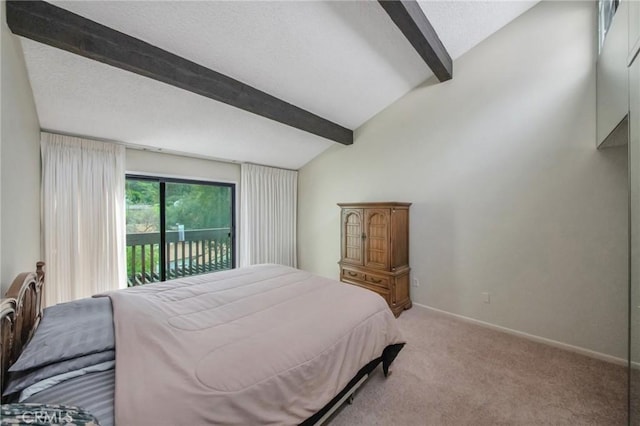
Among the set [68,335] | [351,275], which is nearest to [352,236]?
[351,275]

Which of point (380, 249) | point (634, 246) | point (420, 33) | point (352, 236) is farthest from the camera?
point (352, 236)

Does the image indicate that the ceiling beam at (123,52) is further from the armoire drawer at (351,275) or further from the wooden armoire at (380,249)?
the armoire drawer at (351,275)

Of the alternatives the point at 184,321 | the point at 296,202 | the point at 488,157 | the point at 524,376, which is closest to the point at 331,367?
the point at 184,321

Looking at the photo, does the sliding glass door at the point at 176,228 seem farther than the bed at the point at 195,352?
Yes

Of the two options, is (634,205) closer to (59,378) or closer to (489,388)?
(489,388)

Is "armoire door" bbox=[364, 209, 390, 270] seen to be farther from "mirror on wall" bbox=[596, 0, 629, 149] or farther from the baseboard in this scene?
"mirror on wall" bbox=[596, 0, 629, 149]

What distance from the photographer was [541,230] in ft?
7.89

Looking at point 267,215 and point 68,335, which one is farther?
point 267,215

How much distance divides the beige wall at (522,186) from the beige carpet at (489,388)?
0.41 metres

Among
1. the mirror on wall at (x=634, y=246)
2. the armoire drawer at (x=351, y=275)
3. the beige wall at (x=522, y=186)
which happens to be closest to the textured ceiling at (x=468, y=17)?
the beige wall at (x=522, y=186)

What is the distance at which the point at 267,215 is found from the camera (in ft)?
14.5

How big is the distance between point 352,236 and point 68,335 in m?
2.83

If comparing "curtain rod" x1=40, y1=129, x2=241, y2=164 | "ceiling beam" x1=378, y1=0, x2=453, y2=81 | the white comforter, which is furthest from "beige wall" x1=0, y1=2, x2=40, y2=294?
"ceiling beam" x1=378, y1=0, x2=453, y2=81

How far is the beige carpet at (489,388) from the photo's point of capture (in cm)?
154
